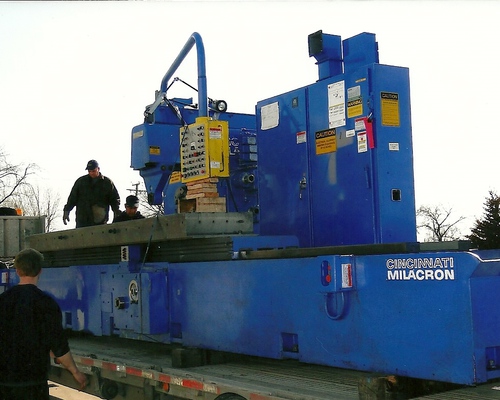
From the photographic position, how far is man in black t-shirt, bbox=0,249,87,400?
414 cm

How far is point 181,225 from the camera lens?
5.27m

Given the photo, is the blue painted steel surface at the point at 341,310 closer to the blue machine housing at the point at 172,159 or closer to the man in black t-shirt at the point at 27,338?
the man in black t-shirt at the point at 27,338

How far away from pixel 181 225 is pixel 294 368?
55.1 inches

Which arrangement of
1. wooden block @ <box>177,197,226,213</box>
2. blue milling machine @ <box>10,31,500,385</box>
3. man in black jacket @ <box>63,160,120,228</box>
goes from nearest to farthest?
blue milling machine @ <box>10,31,500,385</box>
wooden block @ <box>177,197,226,213</box>
man in black jacket @ <box>63,160,120,228</box>

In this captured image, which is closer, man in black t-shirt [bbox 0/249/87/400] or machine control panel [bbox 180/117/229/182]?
man in black t-shirt [bbox 0/249/87/400]

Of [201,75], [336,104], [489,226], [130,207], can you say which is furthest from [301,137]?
[489,226]

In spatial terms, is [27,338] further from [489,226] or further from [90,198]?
[489,226]

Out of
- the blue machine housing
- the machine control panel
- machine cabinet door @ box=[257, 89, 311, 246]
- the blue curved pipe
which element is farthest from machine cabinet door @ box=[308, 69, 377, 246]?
the blue machine housing

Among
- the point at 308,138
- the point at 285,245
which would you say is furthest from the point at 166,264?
the point at 308,138

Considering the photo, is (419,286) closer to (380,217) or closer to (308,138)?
(380,217)

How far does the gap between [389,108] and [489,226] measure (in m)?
25.3

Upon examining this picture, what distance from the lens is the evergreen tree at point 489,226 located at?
86.8 ft

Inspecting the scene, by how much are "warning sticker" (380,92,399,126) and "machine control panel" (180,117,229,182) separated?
158 cm

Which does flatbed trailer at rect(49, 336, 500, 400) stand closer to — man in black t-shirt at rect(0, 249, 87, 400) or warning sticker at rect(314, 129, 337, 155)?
man in black t-shirt at rect(0, 249, 87, 400)
